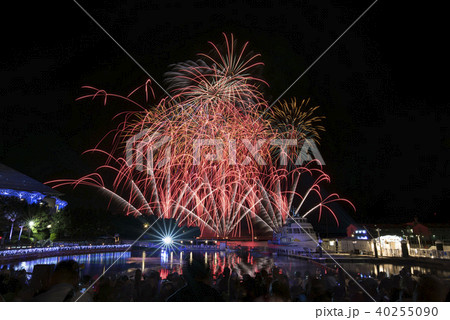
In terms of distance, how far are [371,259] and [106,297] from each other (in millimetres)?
30561

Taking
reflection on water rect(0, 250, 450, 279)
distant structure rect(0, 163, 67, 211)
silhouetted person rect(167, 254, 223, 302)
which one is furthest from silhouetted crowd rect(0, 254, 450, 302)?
distant structure rect(0, 163, 67, 211)

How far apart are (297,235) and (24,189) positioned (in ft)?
235

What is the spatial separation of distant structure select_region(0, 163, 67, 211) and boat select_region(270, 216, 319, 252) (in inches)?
2545

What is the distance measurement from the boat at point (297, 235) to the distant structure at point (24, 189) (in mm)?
64641

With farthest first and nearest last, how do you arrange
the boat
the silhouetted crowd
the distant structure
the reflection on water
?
the distant structure
the boat
the reflection on water
the silhouetted crowd

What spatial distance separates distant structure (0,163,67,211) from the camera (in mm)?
72375

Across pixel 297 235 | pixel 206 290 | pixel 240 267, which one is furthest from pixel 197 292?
pixel 297 235

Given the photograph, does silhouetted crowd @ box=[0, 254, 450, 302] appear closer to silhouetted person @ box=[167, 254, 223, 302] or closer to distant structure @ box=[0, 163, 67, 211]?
silhouetted person @ box=[167, 254, 223, 302]

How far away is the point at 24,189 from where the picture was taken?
75.4m

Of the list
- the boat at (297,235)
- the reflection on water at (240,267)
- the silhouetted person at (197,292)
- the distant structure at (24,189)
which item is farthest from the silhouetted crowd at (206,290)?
the distant structure at (24,189)

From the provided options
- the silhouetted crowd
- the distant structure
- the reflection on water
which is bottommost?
the reflection on water

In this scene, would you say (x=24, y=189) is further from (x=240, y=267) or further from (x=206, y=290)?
(x=206, y=290)

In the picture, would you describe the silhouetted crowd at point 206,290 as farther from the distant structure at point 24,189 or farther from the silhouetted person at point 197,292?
the distant structure at point 24,189
